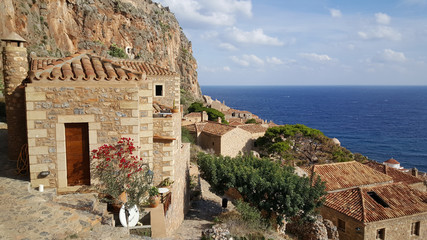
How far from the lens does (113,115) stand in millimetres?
8156

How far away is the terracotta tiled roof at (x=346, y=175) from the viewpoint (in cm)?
2106

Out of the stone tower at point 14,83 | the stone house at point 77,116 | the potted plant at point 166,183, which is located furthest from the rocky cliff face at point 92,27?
the potted plant at point 166,183

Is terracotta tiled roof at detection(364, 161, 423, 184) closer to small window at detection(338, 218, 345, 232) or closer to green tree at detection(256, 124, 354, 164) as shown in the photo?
green tree at detection(256, 124, 354, 164)

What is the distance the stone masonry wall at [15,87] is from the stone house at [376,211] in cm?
1456

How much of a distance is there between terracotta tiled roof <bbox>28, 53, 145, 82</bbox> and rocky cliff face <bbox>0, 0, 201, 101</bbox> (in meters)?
21.4

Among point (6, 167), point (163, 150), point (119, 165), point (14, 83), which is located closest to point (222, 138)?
point (163, 150)

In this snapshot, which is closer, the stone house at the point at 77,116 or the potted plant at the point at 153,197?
the stone house at the point at 77,116

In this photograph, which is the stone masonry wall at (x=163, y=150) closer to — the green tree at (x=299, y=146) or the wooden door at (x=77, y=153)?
the wooden door at (x=77, y=153)

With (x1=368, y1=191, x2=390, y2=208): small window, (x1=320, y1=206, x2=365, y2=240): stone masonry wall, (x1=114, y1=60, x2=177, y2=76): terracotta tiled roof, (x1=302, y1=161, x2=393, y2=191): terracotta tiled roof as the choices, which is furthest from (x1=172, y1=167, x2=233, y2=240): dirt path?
(x1=368, y1=191, x2=390, y2=208): small window

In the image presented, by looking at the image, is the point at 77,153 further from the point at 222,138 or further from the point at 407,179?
the point at 407,179

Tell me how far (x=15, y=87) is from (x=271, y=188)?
427 inches

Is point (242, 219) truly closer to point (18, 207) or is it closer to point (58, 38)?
point (18, 207)

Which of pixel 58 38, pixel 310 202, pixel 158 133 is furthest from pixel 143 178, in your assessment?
pixel 58 38

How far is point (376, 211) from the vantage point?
1739 centimetres
